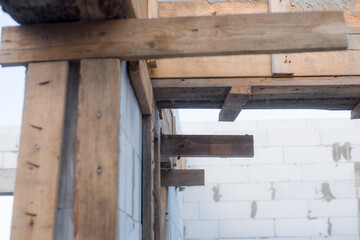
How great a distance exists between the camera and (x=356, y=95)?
3.47 m

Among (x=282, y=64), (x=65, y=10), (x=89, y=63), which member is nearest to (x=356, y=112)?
(x=282, y=64)

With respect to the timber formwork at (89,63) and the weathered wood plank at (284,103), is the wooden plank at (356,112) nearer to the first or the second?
the weathered wood plank at (284,103)

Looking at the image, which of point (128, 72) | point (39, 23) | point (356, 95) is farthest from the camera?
point (356, 95)

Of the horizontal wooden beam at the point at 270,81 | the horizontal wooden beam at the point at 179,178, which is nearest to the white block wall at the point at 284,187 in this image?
the horizontal wooden beam at the point at 179,178

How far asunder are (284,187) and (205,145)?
4.26 meters

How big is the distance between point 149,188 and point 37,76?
3.88ft

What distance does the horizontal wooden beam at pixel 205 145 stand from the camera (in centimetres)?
445

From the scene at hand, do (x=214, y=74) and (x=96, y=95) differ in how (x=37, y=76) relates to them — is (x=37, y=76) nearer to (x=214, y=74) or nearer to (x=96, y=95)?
(x=96, y=95)

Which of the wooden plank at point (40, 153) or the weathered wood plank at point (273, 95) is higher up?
the weathered wood plank at point (273, 95)

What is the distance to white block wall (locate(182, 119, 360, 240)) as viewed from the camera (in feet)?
26.7

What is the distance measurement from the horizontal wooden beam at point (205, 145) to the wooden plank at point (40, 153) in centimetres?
237

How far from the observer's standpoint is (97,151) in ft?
6.48

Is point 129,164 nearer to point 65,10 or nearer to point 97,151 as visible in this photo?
point 97,151

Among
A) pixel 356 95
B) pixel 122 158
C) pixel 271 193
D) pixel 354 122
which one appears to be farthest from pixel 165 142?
pixel 354 122
